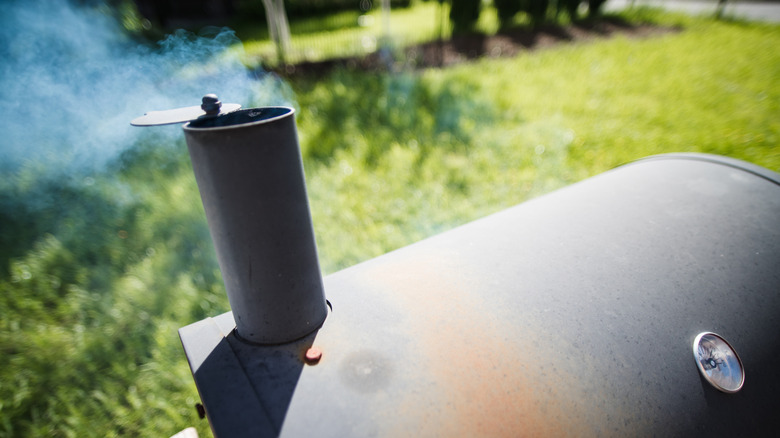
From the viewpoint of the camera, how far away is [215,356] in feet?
3.90

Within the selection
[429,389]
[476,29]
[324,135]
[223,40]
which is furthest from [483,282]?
[476,29]

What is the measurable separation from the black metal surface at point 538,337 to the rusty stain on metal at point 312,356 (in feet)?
0.07

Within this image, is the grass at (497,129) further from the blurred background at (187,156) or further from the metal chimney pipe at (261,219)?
the metal chimney pipe at (261,219)

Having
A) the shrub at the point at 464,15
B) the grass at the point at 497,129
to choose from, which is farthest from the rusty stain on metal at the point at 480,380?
the shrub at the point at 464,15

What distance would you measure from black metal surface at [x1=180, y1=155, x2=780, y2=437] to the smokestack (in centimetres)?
11

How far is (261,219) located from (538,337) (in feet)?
3.00

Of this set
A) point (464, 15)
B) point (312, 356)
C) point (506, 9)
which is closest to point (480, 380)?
point (312, 356)

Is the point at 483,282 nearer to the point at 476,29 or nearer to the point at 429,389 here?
the point at 429,389

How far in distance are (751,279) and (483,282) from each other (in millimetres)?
957

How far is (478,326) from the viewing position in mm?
1213

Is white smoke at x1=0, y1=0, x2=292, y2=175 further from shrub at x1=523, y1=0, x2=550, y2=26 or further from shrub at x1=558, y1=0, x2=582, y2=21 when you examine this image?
shrub at x1=558, y1=0, x2=582, y2=21

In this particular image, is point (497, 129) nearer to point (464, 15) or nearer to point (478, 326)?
point (478, 326)

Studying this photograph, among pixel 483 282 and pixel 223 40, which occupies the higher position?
pixel 223 40

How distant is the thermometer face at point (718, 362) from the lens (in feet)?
3.81
